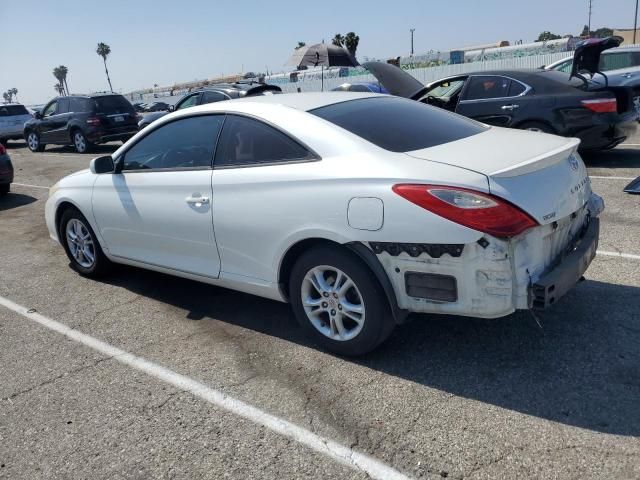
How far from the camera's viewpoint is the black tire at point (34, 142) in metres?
17.8

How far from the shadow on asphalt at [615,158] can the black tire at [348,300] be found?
6.64m

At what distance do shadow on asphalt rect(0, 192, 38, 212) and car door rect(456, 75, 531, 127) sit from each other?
295 inches

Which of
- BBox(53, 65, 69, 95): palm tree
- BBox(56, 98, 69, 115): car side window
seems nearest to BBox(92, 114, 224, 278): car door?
BBox(56, 98, 69, 115): car side window

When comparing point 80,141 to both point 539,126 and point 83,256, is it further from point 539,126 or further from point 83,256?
point 539,126

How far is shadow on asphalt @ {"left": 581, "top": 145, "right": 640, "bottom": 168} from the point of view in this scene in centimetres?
841

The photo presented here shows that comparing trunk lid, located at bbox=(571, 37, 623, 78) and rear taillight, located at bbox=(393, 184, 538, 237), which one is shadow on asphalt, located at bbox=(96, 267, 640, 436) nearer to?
rear taillight, located at bbox=(393, 184, 538, 237)

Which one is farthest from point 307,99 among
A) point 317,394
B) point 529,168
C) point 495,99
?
point 495,99

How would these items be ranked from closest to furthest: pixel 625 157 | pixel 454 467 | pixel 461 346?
pixel 454 467
pixel 461 346
pixel 625 157

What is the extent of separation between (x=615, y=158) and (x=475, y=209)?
741cm

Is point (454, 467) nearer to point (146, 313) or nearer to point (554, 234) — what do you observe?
point (554, 234)

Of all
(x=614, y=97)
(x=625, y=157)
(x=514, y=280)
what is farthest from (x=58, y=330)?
(x=625, y=157)

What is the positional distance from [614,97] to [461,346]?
5891 mm

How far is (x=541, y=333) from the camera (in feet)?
11.4

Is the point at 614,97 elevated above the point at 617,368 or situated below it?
above
